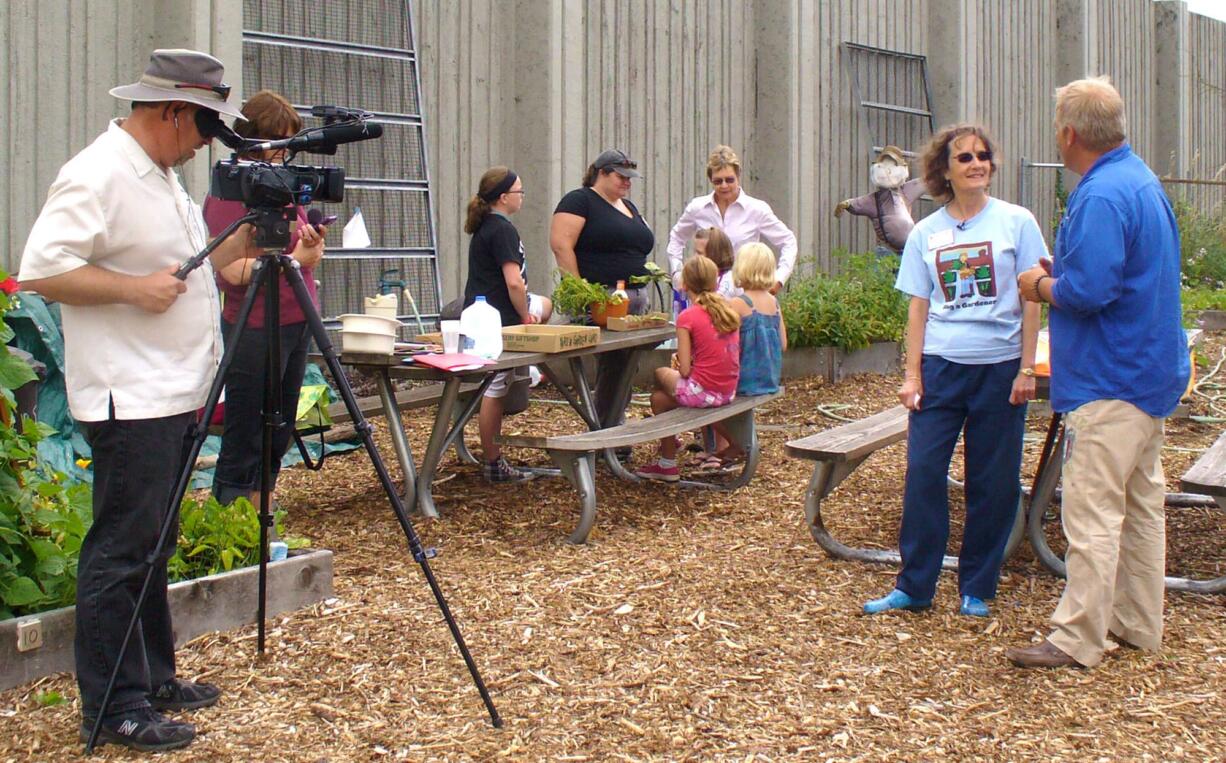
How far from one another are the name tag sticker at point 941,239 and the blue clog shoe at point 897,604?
3.93ft

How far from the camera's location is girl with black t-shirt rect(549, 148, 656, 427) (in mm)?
7215

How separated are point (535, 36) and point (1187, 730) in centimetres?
687

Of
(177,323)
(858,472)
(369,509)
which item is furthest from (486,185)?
(177,323)

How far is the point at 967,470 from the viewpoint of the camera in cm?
458

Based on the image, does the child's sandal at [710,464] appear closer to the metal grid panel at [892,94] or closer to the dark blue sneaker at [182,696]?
the dark blue sneaker at [182,696]

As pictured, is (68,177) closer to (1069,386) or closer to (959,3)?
(1069,386)

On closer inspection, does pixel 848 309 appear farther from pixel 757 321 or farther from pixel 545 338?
pixel 545 338

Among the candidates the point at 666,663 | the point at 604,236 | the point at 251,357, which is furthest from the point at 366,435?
the point at 604,236

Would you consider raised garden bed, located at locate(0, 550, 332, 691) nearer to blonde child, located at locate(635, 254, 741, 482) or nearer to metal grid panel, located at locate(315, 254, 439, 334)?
blonde child, located at locate(635, 254, 741, 482)

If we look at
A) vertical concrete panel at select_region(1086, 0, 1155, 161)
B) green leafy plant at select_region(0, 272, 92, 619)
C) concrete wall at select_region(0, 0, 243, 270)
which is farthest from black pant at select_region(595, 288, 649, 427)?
vertical concrete panel at select_region(1086, 0, 1155, 161)

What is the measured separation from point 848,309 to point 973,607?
5.44m

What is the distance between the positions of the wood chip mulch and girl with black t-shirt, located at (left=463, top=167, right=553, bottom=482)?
0.72 metres

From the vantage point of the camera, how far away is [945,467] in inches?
179

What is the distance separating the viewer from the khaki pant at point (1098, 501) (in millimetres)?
3934
